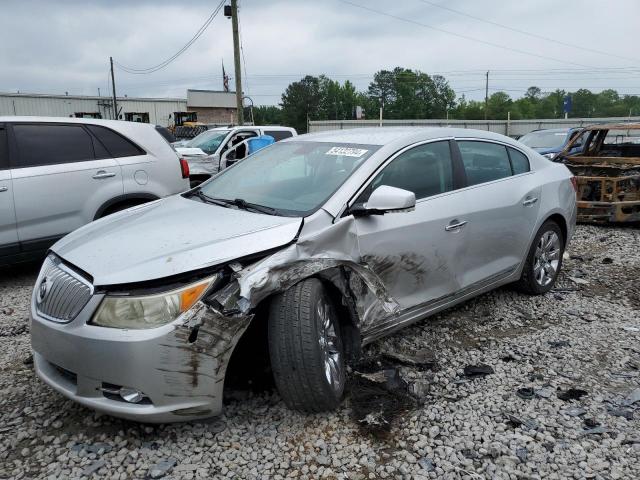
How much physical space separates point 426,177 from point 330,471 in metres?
2.13

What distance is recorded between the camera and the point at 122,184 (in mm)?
5984

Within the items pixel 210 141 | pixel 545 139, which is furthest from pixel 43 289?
pixel 545 139

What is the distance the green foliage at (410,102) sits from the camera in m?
88.7

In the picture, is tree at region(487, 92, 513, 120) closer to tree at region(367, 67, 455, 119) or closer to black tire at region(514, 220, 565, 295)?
tree at region(367, 67, 455, 119)

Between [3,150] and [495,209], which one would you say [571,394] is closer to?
[495,209]

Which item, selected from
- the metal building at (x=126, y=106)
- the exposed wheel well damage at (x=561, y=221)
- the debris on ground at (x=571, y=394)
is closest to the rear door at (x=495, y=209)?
the exposed wheel well damage at (x=561, y=221)

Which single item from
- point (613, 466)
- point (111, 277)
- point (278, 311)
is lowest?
point (613, 466)

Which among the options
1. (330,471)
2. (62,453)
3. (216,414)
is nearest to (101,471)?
(62,453)

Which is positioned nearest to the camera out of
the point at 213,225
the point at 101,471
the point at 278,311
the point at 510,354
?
the point at 101,471

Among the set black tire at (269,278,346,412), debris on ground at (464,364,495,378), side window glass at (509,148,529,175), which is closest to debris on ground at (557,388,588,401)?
debris on ground at (464,364,495,378)

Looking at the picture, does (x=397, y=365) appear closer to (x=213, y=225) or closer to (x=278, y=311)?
(x=278, y=311)

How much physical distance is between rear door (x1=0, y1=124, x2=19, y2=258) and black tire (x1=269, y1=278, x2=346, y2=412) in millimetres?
3805

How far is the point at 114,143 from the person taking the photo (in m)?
6.11

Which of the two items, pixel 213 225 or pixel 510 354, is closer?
pixel 213 225
